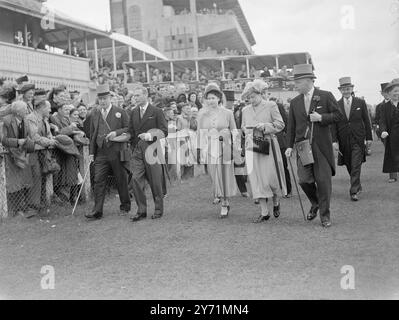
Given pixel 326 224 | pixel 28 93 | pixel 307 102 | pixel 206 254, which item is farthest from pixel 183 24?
pixel 206 254

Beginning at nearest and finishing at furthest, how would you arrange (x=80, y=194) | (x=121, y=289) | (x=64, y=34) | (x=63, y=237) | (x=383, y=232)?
(x=121, y=289) → (x=383, y=232) → (x=63, y=237) → (x=80, y=194) → (x=64, y=34)

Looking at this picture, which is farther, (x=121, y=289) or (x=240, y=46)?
(x=240, y=46)

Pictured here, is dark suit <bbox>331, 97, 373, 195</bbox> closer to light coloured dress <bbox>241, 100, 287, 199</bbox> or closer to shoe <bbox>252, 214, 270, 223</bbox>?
light coloured dress <bbox>241, 100, 287, 199</bbox>

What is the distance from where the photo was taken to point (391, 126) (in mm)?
11758

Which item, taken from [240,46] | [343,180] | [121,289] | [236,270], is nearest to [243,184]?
[343,180]

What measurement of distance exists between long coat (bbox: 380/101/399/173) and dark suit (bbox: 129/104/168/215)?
469 cm

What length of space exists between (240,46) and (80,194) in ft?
183

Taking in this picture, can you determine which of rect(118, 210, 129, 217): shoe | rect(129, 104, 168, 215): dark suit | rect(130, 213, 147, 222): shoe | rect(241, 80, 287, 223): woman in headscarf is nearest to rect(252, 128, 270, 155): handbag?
rect(241, 80, 287, 223): woman in headscarf

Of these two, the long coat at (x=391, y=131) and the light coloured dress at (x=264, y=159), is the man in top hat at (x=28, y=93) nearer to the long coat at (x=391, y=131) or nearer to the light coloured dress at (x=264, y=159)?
the light coloured dress at (x=264, y=159)

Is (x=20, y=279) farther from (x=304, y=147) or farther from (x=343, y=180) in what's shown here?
(x=343, y=180)

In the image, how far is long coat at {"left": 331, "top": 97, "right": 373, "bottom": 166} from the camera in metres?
11.0

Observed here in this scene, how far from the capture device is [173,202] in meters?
11.4

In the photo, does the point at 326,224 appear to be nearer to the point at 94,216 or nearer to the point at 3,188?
the point at 94,216

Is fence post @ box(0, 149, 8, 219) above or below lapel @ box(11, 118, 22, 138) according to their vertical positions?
below
